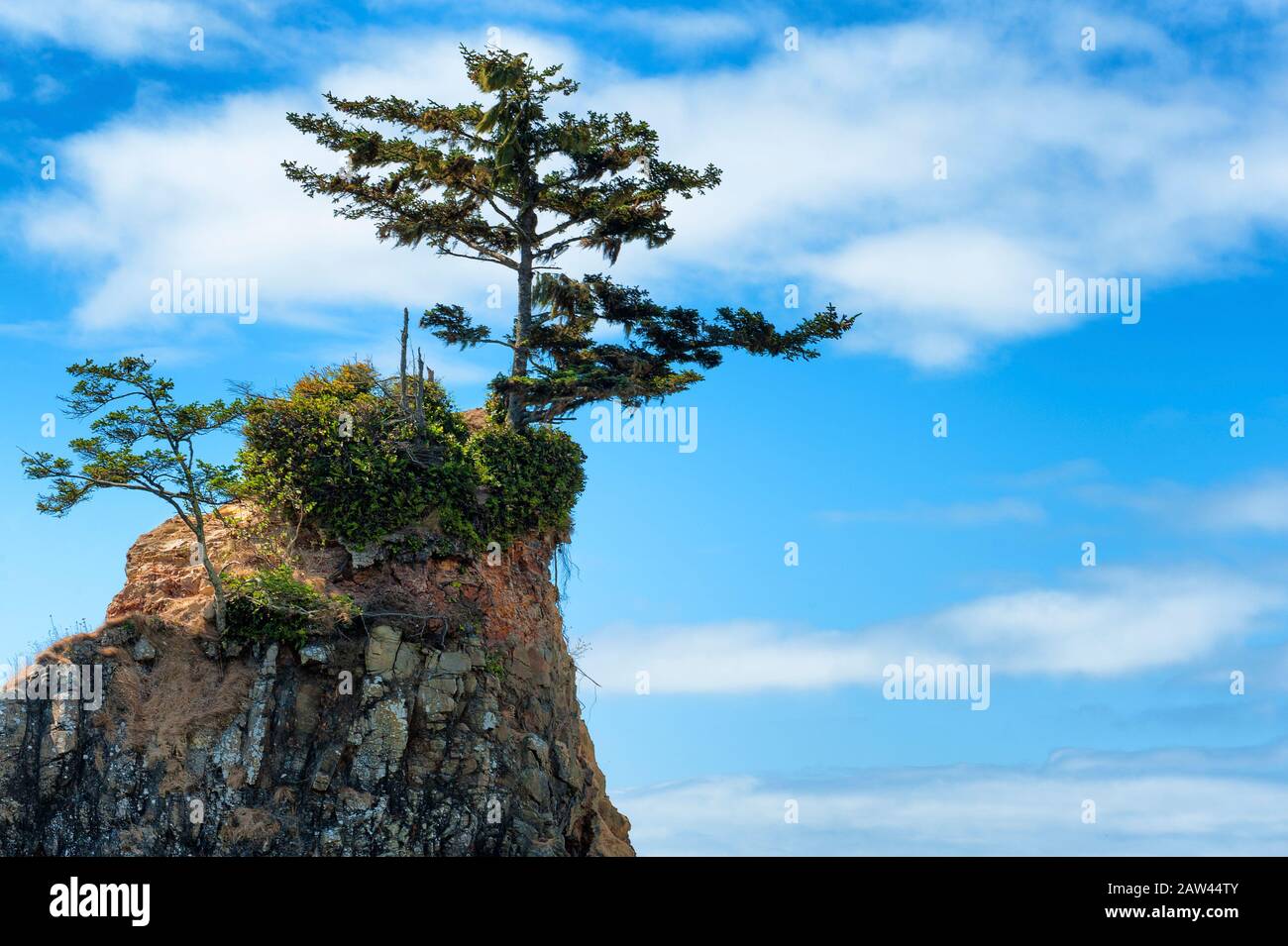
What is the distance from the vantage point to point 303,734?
2272 centimetres

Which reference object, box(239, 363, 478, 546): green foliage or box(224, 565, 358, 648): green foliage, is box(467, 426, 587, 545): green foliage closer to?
box(239, 363, 478, 546): green foliage

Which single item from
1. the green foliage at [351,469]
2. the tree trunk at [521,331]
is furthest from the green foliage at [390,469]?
the tree trunk at [521,331]

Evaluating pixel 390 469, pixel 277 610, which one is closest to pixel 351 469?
pixel 390 469

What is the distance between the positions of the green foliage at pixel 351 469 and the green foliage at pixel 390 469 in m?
0.02

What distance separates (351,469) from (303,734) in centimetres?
585

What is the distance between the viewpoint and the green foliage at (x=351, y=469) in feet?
83.8

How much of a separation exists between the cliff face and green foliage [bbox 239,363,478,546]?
2.91ft

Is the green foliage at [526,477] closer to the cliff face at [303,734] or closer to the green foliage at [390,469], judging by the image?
the green foliage at [390,469]

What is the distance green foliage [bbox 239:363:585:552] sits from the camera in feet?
83.9

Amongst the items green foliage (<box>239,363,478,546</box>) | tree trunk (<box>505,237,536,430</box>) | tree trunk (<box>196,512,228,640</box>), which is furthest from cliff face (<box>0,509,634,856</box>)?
tree trunk (<box>505,237,536,430</box>)

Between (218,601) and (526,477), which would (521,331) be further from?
(218,601)
